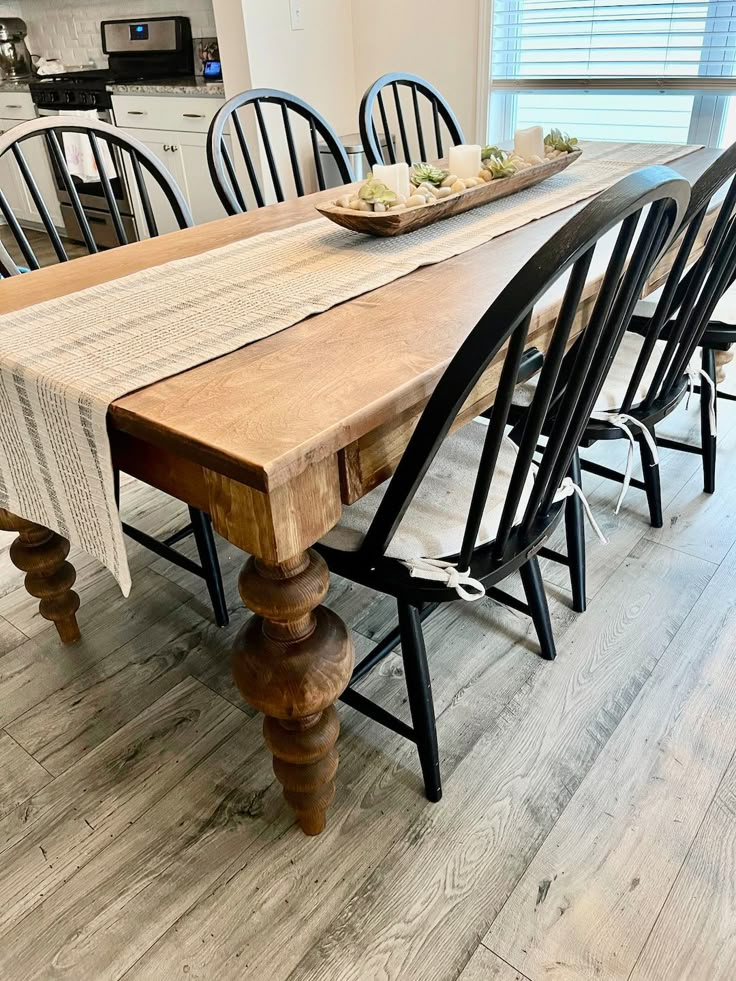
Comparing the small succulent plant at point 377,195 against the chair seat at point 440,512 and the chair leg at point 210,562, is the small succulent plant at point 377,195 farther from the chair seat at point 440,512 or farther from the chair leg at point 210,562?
the chair leg at point 210,562

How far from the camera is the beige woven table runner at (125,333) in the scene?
3.00 ft

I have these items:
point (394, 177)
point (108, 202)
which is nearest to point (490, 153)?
point (394, 177)

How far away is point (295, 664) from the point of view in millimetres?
976

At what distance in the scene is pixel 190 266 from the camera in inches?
53.1

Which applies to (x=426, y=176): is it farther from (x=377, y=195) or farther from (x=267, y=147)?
(x=267, y=147)

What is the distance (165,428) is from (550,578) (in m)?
1.24

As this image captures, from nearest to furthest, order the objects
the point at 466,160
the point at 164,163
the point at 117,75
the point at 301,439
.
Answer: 1. the point at 301,439
2. the point at 466,160
3. the point at 164,163
4. the point at 117,75

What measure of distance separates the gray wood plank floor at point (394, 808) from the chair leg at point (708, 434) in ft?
1.16

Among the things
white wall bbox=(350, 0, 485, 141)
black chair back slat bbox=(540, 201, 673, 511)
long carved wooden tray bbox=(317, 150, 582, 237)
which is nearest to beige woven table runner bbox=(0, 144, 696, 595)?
long carved wooden tray bbox=(317, 150, 582, 237)

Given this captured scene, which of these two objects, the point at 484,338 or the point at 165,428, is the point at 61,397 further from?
the point at 484,338

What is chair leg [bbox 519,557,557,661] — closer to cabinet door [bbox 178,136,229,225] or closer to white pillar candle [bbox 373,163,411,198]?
white pillar candle [bbox 373,163,411,198]

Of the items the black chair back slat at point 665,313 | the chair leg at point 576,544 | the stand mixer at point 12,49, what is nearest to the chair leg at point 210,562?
the chair leg at point 576,544

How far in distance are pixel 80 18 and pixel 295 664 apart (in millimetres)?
5229

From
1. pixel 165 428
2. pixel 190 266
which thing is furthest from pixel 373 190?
pixel 165 428
